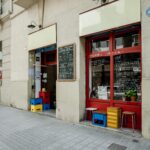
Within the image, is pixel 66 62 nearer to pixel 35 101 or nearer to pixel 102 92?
pixel 102 92

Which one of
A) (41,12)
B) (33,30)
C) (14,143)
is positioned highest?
(41,12)

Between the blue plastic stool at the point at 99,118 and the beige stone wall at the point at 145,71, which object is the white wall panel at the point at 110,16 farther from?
the blue plastic stool at the point at 99,118

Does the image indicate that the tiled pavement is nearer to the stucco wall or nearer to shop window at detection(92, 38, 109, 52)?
shop window at detection(92, 38, 109, 52)

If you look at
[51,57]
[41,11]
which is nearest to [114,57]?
[51,57]

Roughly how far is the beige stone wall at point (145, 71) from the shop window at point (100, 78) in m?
1.56

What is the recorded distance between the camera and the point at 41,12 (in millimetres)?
8320

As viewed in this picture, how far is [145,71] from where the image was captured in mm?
4766

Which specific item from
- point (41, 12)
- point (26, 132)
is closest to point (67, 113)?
point (26, 132)

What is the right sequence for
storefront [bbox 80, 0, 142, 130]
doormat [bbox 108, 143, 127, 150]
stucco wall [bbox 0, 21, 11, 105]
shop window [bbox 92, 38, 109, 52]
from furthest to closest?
stucco wall [bbox 0, 21, 11, 105] < shop window [bbox 92, 38, 109, 52] < storefront [bbox 80, 0, 142, 130] < doormat [bbox 108, 143, 127, 150]

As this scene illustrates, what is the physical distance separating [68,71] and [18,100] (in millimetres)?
4232

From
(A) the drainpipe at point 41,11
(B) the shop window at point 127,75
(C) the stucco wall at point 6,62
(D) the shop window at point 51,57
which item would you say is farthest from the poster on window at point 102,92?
(C) the stucco wall at point 6,62

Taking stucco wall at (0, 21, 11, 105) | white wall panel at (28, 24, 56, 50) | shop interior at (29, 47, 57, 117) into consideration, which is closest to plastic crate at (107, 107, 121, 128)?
white wall panel at (28, 24, 56, 50)

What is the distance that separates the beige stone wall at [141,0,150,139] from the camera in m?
4.66

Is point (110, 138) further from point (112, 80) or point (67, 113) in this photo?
point (67, 113)
